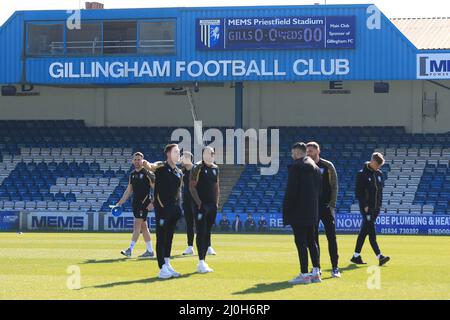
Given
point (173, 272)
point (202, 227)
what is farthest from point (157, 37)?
point (173, 272)

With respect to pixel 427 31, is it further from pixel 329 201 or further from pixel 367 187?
pixel 329 201

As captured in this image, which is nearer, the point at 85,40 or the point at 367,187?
the point at 367,187

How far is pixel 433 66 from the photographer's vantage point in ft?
143

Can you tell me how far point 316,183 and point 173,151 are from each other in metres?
2.48

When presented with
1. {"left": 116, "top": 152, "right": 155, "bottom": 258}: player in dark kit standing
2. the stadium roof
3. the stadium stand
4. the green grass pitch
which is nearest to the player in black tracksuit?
the green grass pitch

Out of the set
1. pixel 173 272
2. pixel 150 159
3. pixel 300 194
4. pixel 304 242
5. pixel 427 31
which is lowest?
pixel 173 272

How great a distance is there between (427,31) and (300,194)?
3530cm

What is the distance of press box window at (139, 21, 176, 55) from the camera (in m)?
46.3

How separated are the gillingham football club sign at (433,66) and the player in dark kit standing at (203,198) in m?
27.0

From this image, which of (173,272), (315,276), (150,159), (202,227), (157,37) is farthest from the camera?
(150,159)

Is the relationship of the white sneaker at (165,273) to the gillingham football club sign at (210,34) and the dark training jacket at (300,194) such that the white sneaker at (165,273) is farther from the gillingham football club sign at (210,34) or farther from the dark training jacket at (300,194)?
the gillingham football club sign at (210,34)

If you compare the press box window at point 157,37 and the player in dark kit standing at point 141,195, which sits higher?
the press box window at point 157,37

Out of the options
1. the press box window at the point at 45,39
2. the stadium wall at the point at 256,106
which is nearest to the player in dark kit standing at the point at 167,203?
the press box window at the point at 45,39

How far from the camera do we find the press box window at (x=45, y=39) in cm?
4741
